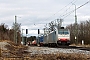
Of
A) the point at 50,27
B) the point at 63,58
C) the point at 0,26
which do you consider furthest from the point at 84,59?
the point at 50,27

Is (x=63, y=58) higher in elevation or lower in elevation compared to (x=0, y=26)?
lower

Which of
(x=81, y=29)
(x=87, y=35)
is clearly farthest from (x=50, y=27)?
(x=87, y=35)

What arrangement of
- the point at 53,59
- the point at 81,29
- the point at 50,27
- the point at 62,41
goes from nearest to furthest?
the point at 53,59 → the point at 62,41 → the point at 81,29 → the point at 50,27

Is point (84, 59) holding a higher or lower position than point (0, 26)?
lower

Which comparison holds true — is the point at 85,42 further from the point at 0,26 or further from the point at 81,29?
the point at 0,26

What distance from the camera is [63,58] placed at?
42.9 feet

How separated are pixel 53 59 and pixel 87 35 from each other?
223 feet

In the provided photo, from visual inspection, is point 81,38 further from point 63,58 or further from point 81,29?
point 63,58

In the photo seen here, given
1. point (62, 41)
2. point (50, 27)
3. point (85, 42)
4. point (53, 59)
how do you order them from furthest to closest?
point (50, 27)
point (85, 42)
point (62, 41)
point (53, 59)

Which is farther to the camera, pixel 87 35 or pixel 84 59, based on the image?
pixel 87 35

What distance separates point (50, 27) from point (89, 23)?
25.4 metres

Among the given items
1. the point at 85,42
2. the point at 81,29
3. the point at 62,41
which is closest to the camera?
the point at 62,41

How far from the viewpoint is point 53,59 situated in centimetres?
1227

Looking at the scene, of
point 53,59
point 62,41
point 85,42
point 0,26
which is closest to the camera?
point 53,59
